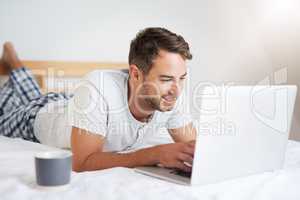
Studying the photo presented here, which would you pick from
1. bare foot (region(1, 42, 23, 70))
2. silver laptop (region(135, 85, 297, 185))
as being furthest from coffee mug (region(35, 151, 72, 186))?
bare foot (region(1, 42, 23, 70))

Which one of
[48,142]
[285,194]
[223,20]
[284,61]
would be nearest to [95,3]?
[223,20]

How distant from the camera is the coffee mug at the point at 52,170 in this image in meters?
0.92

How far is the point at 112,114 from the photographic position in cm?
143

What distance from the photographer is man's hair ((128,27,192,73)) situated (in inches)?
55.3

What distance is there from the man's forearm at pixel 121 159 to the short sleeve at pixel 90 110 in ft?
0.33

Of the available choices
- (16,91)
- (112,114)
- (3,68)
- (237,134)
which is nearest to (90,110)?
(112,114)

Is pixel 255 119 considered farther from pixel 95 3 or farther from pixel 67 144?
pixel 95 3

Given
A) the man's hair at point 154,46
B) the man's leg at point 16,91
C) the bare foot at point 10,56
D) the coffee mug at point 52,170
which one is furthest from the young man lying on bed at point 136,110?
the bare foot at point 10,56

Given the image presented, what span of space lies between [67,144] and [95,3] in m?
1.07

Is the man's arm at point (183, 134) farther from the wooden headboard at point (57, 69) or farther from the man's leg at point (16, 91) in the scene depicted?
the wooden headboard at point (57, 69)

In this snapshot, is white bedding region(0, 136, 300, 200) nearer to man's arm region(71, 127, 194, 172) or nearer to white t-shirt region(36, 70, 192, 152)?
man's arm region(71, 127, 194, 172)

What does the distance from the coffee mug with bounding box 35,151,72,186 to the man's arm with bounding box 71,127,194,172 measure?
0.29 m

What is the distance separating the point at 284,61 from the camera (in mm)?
2643

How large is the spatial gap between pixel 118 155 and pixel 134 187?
0.93ft
